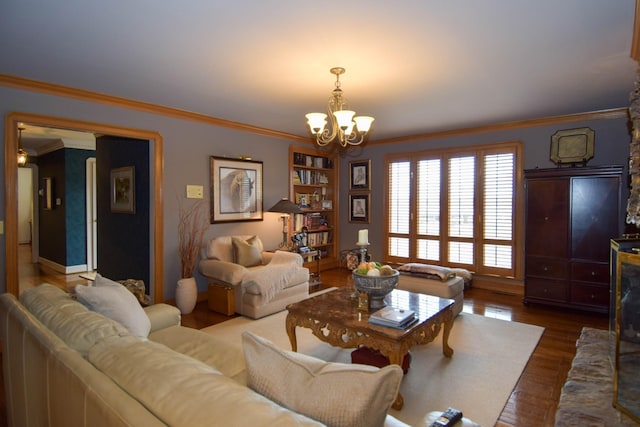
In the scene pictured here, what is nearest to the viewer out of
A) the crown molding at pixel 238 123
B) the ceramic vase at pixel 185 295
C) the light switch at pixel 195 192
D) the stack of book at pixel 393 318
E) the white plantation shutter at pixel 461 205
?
the stack of book at pixel 393 318

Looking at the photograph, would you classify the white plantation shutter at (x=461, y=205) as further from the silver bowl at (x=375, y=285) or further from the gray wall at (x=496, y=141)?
the silver bowl at (x=375, y=285)

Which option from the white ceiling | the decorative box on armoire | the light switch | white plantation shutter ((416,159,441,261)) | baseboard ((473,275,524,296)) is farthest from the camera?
white plantation shutter ((416,159,441,261))

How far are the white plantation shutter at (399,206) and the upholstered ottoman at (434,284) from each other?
80.1 inches

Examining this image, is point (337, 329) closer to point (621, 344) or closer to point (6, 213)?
point (621, 344)

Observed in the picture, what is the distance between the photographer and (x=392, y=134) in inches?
236

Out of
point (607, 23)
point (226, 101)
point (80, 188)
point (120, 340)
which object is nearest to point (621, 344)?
point (607, 23)

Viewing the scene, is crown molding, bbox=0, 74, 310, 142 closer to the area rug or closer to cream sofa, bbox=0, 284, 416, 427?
cream sofa, bbox=0, 284, 416, 427

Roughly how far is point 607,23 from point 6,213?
5.03 m

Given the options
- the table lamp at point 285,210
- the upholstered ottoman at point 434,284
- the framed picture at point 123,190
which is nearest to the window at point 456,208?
the upholstered ottoman at point 434,284

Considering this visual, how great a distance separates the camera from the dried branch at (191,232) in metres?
4.45

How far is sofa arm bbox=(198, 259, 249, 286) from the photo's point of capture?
13.2ft

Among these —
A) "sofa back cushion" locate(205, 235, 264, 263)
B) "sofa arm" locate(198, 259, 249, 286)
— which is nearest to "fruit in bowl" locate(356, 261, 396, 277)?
"sofa arm" locate(198, 259, 249, 286)

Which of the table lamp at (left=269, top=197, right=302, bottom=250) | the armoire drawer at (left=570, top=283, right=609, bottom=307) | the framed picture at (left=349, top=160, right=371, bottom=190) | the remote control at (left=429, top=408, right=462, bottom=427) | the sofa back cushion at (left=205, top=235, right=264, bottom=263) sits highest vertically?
the framed picture at (left=349, top=160, right=371, bottom=190)

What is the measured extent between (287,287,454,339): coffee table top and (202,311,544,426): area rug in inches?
18.8
